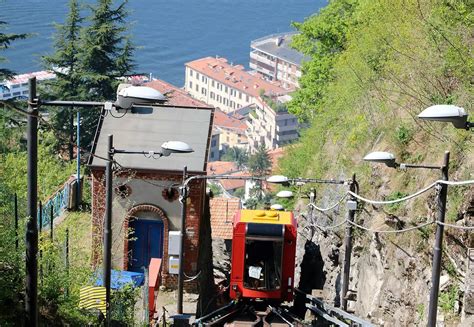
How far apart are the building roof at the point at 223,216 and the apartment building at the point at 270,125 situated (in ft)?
433

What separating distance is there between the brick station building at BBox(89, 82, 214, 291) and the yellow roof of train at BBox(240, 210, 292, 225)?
65.3 inches

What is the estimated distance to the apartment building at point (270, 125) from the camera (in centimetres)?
16838

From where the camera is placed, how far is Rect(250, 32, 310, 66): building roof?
184500 mm

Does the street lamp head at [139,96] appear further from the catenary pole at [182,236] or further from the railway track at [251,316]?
the railway track at [251,316]

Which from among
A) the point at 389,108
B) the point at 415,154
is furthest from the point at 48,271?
the point at 389,108

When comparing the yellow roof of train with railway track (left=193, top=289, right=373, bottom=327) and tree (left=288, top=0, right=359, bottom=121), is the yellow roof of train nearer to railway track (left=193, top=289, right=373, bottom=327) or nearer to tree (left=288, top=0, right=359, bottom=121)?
railway track (left=193, top=289, right=373, bottom=327)

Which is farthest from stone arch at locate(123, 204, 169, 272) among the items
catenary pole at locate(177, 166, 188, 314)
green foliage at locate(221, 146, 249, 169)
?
green foliage at locate(221, 146, 249, 169)

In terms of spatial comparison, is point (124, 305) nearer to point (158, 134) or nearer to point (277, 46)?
point (158, 134)

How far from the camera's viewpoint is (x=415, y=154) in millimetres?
20484

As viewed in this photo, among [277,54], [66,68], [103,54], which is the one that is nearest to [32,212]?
[103,54]

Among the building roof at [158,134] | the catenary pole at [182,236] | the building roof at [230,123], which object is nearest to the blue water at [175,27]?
the building roof at [230,123]

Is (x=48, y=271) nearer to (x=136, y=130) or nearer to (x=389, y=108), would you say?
(x=136, y=130)

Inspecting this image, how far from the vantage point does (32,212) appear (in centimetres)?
1040

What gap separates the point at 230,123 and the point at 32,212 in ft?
519
